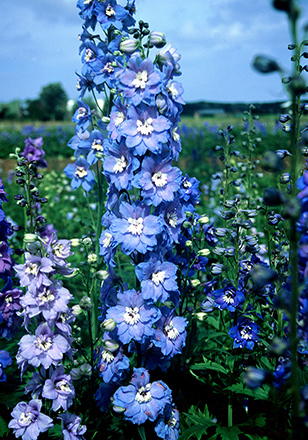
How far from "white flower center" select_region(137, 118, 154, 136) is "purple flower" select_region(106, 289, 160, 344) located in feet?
2.66

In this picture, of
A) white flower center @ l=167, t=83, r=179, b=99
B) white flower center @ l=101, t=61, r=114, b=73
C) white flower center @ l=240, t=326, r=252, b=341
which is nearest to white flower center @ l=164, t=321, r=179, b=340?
white flower center @ l=240, t=326, r=252, b=341

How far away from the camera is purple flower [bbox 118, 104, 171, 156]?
2049 millimetres

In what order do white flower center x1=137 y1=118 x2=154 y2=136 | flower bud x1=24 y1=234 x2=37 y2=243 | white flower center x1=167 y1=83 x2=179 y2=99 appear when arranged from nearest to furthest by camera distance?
flower bud x1=24 y1=234 x2=37 y2=243 < white flower center x1=137 y1=118 x2=154 y2=136 < white flower center x1=167 y1=83 x2=179 y2=99

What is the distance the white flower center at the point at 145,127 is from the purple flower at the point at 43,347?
1074 millimetres

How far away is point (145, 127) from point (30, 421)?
1.60 meters

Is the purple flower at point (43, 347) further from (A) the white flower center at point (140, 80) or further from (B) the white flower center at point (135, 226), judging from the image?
(A) the white flower center at point (140, 80)

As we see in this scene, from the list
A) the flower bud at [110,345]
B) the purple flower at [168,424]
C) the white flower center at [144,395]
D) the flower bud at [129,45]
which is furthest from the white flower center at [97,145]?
the purple flower at [168,424]

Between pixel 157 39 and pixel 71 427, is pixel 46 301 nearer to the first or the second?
pixel 71 427

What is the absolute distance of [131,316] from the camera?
2.16 metres

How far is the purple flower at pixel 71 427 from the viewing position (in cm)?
218

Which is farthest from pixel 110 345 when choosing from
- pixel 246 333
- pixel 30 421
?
pixel 246 333

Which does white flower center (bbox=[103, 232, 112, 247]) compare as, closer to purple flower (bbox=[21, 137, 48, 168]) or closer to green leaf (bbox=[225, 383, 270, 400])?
green leaf (bbox=[225, 383, 270, 400])

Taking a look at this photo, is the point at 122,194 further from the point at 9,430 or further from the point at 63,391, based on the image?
the point at 9,430

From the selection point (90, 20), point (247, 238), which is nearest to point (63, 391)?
point (247, 238)
